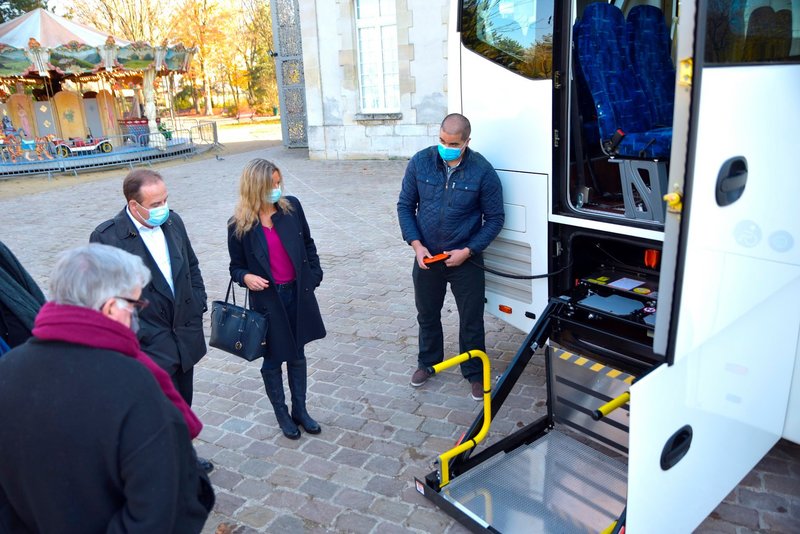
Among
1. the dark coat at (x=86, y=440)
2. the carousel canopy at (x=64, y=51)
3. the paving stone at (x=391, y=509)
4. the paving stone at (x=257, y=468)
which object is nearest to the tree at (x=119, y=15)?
the carousel canopy at (x=64, y=51)

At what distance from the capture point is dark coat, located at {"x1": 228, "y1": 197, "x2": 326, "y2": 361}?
3.69 metres

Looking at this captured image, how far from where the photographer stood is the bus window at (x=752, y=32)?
233 centimetres

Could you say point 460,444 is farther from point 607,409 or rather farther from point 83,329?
point 83,329

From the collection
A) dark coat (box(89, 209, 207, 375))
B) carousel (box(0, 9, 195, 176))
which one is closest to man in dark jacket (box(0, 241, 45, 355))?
dark coat (box(89, 209, 207, 375))

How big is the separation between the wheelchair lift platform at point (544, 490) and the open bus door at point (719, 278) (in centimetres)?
51

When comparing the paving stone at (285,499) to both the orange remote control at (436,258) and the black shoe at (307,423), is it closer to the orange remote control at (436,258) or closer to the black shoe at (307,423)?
the black shoe at (307,423)

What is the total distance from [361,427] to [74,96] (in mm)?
22925

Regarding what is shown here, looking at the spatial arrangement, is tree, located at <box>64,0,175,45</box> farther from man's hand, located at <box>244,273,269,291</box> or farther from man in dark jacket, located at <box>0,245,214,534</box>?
man in dark jacket, located at <box>0,245,214,534</box>

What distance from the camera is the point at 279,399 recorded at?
398 centimetres

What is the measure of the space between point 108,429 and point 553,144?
2.85 meters

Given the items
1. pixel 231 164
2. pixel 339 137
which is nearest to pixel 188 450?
pixel 339 137

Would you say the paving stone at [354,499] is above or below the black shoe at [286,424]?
below

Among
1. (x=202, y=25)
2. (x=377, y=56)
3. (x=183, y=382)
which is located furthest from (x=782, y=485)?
(x=202, y=25)

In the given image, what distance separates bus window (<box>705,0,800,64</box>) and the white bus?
11 mm
